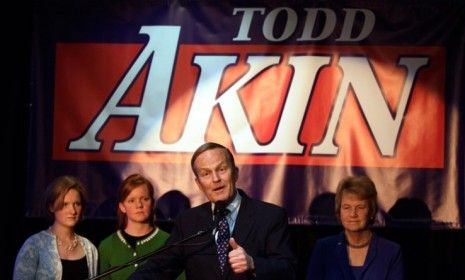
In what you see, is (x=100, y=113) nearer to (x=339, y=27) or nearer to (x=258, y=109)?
(x=258, y=109)

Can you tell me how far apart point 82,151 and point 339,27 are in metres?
1.74

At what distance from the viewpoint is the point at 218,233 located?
3.56 meters

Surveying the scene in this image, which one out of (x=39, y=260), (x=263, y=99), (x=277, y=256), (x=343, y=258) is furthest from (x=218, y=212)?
(x=263, y=99)

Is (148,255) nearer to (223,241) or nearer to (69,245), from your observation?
(223,241)

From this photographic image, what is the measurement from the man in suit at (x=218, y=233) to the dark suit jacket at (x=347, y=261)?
978mm

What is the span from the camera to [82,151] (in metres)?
5.75

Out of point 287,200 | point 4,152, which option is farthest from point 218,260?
point 4,152

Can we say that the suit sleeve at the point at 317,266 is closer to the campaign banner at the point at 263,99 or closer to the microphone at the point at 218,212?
the campaign banner at the point at 263,99

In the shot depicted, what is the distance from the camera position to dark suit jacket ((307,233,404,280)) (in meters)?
4.43

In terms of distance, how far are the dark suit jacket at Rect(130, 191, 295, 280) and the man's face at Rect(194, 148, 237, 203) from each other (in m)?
0.09

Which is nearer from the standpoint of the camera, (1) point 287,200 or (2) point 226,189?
(2) point 226,189

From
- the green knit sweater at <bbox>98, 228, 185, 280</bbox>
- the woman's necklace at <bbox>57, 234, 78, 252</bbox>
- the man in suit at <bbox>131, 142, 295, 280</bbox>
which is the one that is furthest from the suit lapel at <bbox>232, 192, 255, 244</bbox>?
the woman's necklace at <bbox>57, 234, 78, 252</bbox>

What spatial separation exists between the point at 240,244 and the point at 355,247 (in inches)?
47.5

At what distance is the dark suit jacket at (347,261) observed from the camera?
14.5 feet
